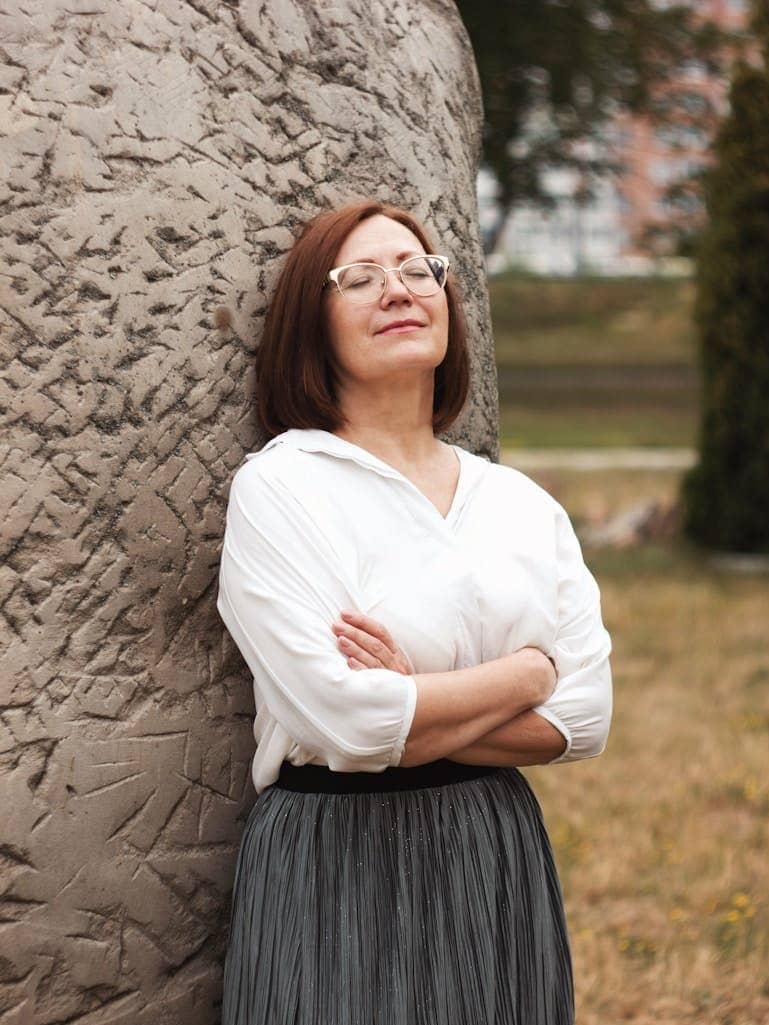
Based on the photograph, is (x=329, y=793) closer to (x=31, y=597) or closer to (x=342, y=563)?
(x=342, y=563)

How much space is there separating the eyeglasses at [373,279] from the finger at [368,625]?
0.53 m

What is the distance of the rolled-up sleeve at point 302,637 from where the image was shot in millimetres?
1951

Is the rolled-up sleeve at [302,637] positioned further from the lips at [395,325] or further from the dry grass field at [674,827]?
the dry grass field at [674,827]

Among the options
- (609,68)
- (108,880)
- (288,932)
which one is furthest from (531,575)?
(609,68)

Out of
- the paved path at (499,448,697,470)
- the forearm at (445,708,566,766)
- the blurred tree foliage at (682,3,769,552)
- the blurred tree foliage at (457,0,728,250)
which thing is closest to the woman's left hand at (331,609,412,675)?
the forearm at (445,708,566,766)

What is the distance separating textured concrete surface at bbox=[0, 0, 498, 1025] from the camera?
86.3 inches

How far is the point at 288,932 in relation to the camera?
2123mm

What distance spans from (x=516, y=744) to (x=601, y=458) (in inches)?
528

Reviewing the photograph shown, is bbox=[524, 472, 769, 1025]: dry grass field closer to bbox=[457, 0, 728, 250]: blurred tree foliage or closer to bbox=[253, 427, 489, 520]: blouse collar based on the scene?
bbox=[253, 427, 489, 520]: blouse collar

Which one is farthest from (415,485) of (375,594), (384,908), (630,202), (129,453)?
(630,202)

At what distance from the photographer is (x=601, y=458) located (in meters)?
15.3

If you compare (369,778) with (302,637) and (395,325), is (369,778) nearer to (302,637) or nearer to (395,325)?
(302,637)

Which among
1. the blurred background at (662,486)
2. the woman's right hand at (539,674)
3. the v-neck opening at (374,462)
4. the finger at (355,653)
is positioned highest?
the v-neck opening at (374,462)

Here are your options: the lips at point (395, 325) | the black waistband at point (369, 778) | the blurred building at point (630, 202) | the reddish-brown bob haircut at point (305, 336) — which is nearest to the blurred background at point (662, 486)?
the blurred building at point (630, 202)
